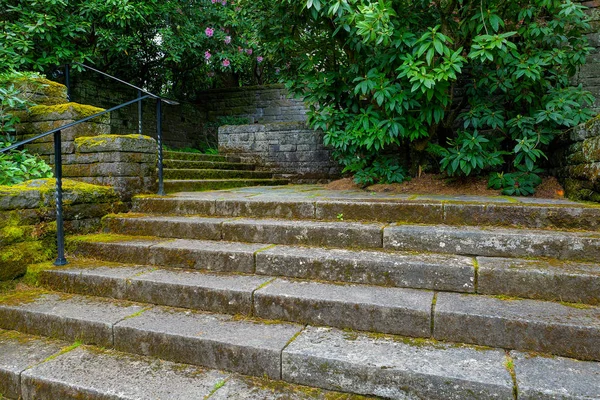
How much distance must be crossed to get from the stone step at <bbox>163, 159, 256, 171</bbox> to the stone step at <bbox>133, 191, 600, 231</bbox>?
6.69 feet

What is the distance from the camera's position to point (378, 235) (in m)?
2.57

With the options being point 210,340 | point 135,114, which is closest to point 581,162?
point 210,340

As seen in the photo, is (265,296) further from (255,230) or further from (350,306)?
(255,230)

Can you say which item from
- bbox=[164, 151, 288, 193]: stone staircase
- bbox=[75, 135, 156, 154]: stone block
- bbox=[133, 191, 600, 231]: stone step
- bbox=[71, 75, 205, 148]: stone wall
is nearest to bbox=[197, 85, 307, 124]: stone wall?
bbox=[71, 75, 205, 148]: stone wall

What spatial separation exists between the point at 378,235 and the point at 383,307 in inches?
28.5

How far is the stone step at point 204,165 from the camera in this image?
5.55 meters

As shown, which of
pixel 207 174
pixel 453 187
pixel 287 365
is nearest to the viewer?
pixel 287 365

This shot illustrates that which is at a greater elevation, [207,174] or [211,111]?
[211,111]

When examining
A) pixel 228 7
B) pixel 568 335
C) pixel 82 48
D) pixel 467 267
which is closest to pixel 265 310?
pixel 467 267

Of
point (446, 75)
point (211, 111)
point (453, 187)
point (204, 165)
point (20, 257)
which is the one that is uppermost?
point (211, 111)

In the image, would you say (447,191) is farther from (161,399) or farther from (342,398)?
(161,399)

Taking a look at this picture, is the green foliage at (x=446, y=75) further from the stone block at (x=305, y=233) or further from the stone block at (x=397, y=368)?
the stone block at (x=397, y=368)

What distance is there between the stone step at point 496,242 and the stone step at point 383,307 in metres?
0.41

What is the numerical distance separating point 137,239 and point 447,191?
3378 mm
